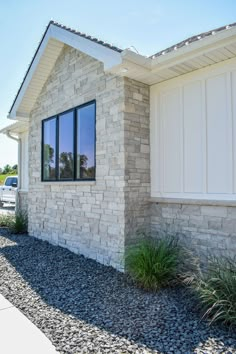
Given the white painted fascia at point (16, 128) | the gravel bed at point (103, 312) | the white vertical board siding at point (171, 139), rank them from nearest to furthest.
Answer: the gravel bed at point (103, 312) < the white vertical board siding at point (171, 139) < the white painted fascia at point (16, 128)

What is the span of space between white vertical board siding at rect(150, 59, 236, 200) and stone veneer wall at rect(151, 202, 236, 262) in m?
0.23

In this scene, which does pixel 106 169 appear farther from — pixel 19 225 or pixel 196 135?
pixel 19 225

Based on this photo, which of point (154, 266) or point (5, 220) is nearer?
point (154, 266)

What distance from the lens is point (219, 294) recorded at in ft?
11.1

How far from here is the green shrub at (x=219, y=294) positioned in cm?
318

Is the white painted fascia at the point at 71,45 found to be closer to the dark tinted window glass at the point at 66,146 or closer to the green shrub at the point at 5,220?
the dark tinted window glass at the point at 66,146

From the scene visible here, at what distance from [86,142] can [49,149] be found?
77.2 inches

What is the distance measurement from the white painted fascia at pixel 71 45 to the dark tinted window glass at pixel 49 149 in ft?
4.05

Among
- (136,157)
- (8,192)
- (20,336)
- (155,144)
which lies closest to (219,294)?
(20,336)

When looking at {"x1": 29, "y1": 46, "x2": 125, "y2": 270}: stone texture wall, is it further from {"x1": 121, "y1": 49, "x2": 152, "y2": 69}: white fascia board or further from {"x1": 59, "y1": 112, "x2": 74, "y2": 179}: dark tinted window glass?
{"x1": 121, "y1": 49, "x2": 152, "y2": 69}: white fascia board

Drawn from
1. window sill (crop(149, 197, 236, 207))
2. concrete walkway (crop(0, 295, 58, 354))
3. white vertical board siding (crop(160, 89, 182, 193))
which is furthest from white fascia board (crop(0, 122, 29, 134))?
concrete walkway (crop(0, 295, 58, 354))

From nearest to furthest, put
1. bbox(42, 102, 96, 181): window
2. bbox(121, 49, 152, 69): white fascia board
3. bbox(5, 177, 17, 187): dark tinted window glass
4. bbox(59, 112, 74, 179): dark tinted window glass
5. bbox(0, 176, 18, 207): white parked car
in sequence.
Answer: bbox(121, 49, 152, 69): white fascia board < bbox(42, 102, 96, 181): window < bbox(59, 112, 74, 179): dark tinted window glass < bbox(0, 176, 18, 207): white parked car < bbox(5, 177, 17, 187): dark tinted window glass

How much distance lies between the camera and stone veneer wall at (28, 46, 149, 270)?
5.25m

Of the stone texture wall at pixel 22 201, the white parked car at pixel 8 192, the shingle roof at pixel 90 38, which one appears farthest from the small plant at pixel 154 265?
the white parked car at pixel 8 192
